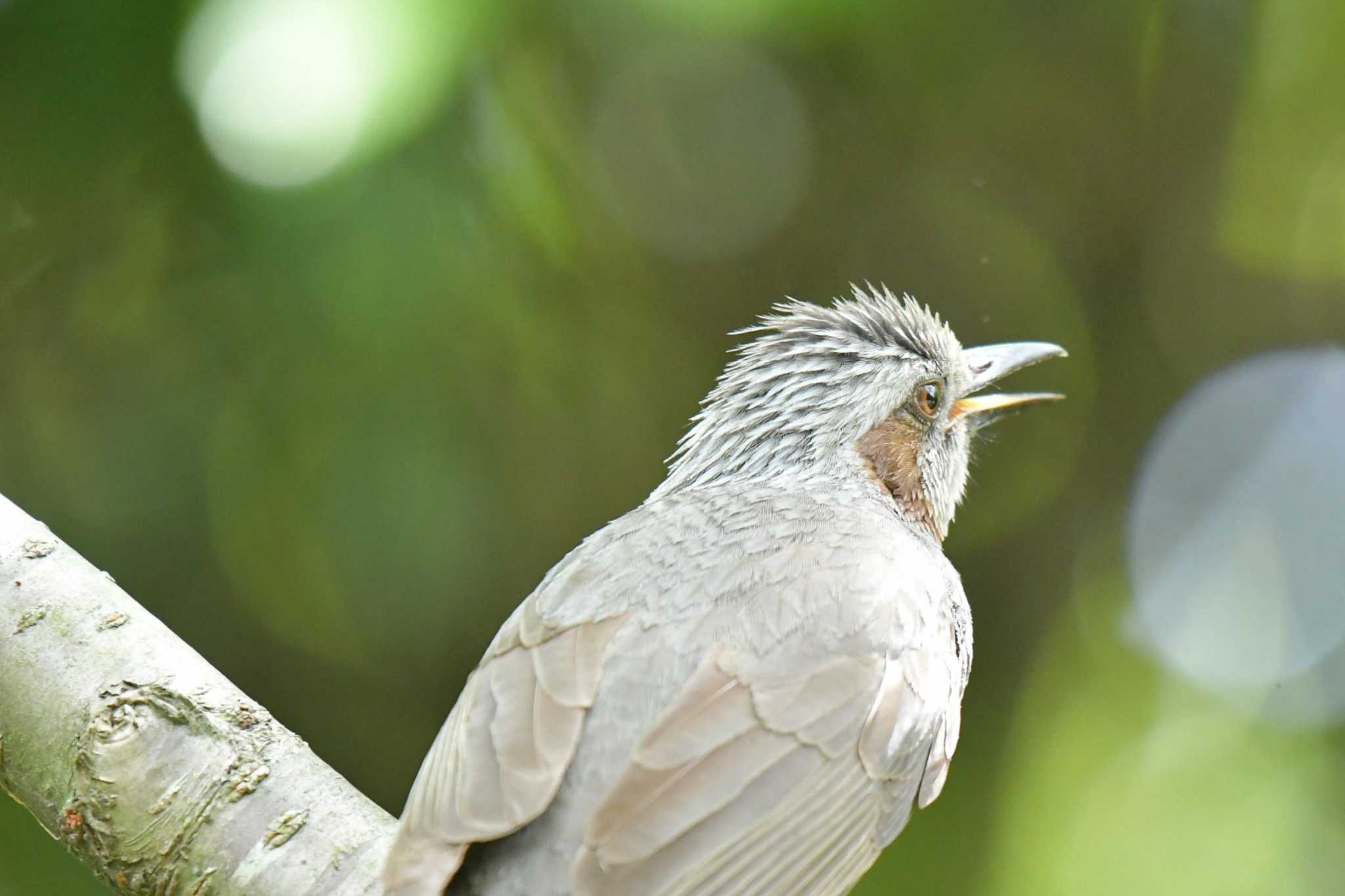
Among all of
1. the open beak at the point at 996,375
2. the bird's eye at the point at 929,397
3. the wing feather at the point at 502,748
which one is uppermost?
the wing feather at the point at 502,748

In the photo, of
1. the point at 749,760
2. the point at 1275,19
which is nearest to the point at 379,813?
the point at 749,760

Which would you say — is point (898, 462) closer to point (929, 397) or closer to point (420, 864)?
point (929, 397)

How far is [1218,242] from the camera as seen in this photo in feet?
19.0

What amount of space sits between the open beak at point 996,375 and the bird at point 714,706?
0.55 m

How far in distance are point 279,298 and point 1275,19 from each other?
4.54 metres

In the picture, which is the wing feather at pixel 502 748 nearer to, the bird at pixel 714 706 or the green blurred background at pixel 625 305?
the bird at pixel 714 706

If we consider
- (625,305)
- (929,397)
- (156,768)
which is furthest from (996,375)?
(156,768)

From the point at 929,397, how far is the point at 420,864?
2.54 metres

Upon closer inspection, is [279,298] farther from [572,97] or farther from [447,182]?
[572,97]

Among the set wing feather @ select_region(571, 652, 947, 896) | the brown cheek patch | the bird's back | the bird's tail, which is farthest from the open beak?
the bird's tail

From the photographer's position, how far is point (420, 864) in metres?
2.48

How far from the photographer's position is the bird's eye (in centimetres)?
430

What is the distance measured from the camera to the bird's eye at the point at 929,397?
169 inches

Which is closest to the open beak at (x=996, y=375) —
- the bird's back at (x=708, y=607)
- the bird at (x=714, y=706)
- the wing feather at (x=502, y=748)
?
the bird at (x=714, y=706)
